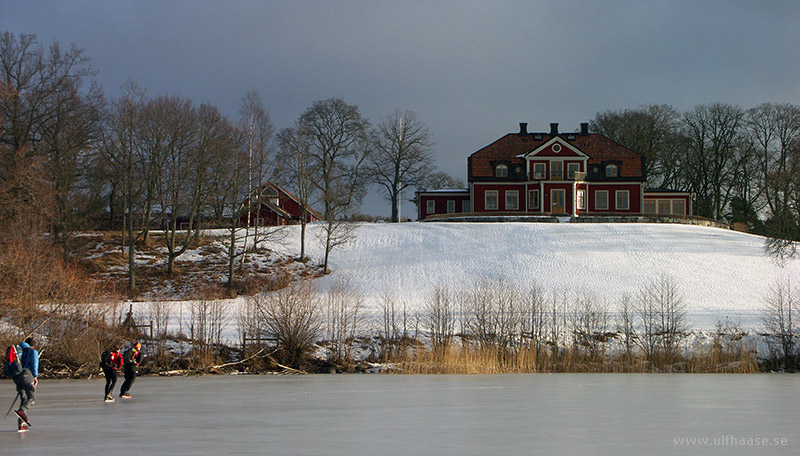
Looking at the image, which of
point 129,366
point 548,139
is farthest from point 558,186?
point 129,366

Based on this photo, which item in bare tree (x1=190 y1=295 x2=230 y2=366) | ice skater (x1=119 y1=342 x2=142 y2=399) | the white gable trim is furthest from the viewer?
the white gable trim

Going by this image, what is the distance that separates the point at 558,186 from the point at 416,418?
5904 cm

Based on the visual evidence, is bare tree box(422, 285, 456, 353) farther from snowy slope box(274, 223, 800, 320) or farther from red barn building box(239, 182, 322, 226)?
red barn building box(239, 182, 322, 226)

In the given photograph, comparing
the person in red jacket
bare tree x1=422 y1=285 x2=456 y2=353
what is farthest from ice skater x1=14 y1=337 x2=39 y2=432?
bare tree x1=422 y1=285 x2=456 y2=353

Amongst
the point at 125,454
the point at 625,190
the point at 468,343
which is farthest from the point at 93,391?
the point at 625,190

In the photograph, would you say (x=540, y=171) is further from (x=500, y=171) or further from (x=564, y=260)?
(x=564, y=260)

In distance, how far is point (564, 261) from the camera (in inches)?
2019

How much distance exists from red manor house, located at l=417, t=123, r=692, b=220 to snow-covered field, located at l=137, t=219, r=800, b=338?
11125 millimetres

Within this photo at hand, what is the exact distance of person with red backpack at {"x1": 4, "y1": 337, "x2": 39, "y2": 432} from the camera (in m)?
14.5

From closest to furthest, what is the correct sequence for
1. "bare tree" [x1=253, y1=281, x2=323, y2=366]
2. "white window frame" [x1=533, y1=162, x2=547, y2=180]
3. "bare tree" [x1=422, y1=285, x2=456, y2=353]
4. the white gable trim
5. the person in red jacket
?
the person in red jacket, "bare tree" [x1=253, y1=281, x2=323, y2=366], "bare tree" [x1=422, y1=285, x2=456, y2=353], "white window frame" [x1=533, y1=162, x2=547, y2=180], the white gable trim

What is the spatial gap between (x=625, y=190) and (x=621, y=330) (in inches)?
1691

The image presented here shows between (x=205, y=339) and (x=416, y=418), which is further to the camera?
(x=205, y=339)

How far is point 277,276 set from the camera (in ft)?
159

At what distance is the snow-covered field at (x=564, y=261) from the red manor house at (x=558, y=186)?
36.5 feet
